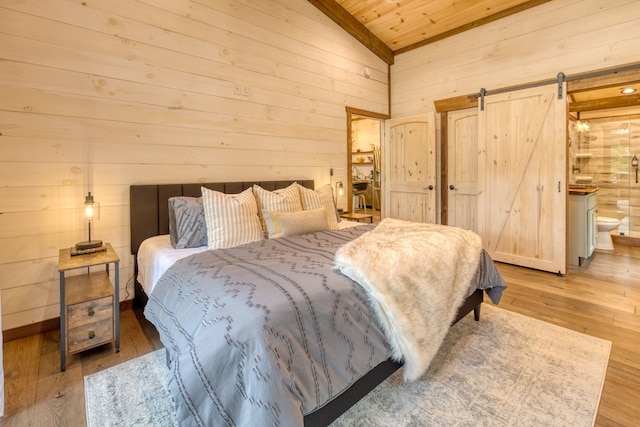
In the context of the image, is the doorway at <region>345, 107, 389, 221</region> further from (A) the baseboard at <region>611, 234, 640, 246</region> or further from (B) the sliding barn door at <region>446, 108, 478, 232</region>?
(A) the baseboard at <region>611, 234, 640, 246</region>

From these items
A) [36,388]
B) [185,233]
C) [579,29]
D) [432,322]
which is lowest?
[36,388]

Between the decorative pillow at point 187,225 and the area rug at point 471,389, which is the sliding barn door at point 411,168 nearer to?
the area rug at point 471,389

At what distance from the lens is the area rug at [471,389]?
1.56m

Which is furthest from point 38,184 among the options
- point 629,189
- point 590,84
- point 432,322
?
point 629,189

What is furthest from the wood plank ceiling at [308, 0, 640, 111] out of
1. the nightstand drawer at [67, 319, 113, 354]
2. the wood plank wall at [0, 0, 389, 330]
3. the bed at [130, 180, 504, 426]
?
the nightstand drawer at [67, 319, 113, 354]

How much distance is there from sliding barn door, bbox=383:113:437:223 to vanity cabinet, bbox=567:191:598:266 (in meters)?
1.63

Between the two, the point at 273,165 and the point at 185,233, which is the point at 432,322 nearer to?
the point at 185,233

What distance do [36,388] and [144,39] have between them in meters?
2.66

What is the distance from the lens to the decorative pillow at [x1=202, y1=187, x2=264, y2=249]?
2434 millimetres

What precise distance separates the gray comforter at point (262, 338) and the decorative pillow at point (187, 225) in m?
0.63

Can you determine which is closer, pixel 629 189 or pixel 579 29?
pixel 579 29

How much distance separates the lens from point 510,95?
12.7 feet

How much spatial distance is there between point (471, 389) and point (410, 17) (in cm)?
442

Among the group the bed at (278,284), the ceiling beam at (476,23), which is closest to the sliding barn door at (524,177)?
the ceiling beam at (476,23)
